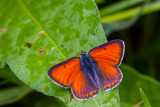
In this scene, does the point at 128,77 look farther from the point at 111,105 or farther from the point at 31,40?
the point at 31,40

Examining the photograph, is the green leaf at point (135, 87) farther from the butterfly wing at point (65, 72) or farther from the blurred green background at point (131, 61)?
the butterfly wing at point (65, 72)

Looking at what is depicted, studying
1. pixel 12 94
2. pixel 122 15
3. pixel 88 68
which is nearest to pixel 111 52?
pixel 88 68

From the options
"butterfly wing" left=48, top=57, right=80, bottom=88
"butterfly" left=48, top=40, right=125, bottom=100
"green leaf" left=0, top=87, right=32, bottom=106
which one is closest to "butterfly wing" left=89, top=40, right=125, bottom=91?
"butterfly" left=48, top=40, right=125, bottom=100

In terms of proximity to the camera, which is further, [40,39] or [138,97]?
[138,97]

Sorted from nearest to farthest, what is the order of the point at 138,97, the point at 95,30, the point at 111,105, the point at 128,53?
1. the point at 111,105
2. the point at 95,30
3. the point at 138,97
4. the point at 128,53

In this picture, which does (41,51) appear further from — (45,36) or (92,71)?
(92,71)

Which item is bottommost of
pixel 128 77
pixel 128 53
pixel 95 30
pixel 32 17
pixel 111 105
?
pixel 128 53

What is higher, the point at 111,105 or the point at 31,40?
the point at 31,40

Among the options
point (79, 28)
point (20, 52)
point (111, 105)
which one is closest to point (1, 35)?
point (20, 52)
